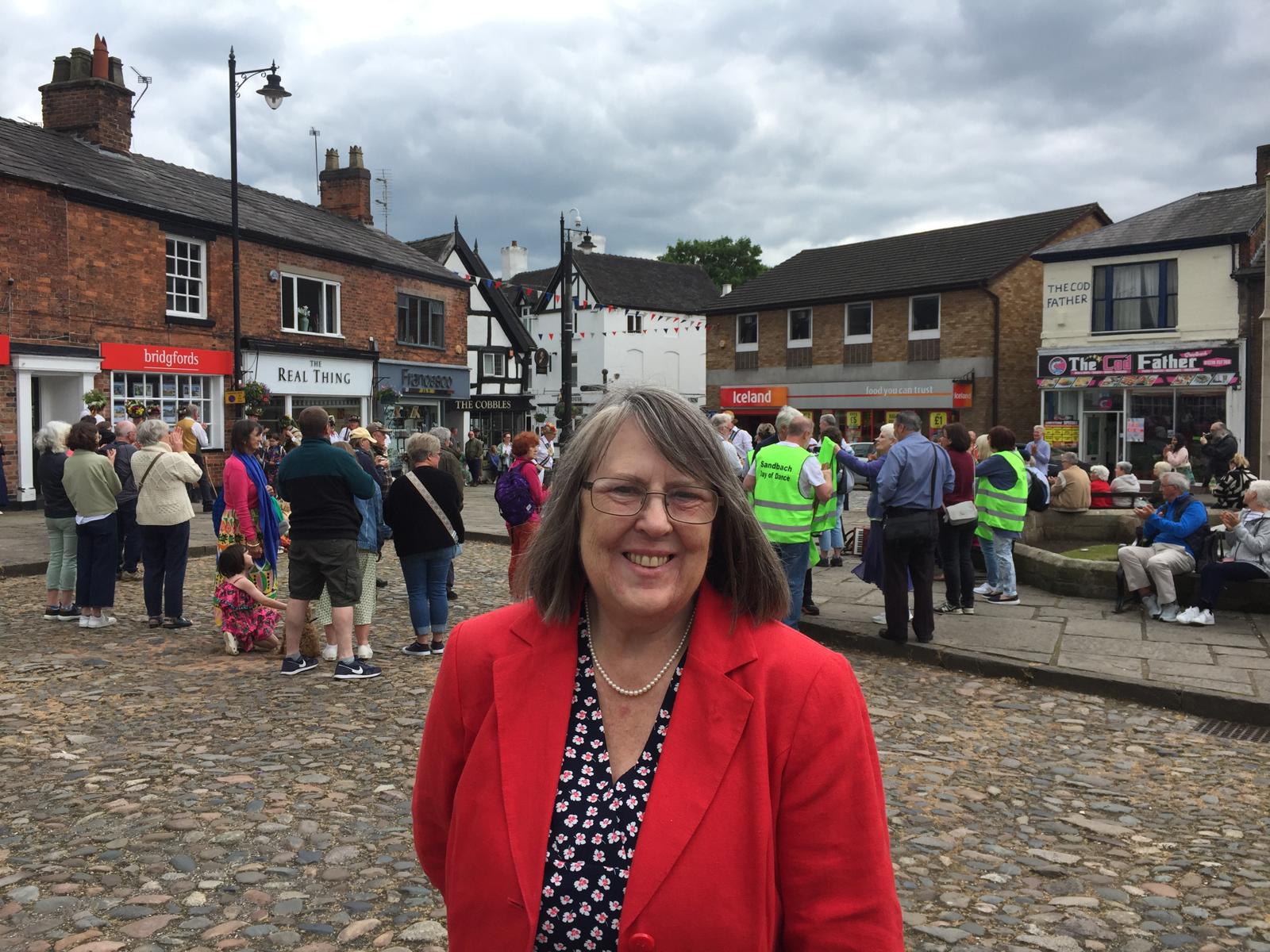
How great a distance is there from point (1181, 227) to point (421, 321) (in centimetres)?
2156

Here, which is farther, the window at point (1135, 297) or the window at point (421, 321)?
the window at point (421, 321)

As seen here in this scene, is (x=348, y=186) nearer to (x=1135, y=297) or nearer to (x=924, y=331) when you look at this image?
(x=924, y=331)

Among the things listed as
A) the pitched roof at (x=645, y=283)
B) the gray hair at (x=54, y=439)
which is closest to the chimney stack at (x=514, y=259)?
the pitched roof at (x=645, y=283)

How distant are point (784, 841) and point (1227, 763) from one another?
517 cm

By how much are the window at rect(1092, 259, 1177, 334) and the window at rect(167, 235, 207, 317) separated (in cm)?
2383

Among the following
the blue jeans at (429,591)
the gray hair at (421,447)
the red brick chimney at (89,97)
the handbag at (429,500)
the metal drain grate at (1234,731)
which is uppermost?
the red brick chimney at (89,97)

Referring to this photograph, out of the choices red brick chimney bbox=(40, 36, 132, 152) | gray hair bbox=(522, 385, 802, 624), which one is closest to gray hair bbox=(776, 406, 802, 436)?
gray hair bbox=(522, 385, 802, 624)

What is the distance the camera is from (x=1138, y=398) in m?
28.8

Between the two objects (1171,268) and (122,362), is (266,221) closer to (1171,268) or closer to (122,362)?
(122,362)

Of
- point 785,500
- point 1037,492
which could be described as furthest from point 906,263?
point 785,500

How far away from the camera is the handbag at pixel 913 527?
8312mm

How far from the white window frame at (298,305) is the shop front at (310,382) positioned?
24.1 inches

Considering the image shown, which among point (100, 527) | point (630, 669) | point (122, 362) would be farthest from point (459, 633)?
point (122, 362)

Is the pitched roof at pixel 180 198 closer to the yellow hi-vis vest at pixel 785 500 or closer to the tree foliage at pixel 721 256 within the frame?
the yellow hi-vis vest at pixel 785 500
